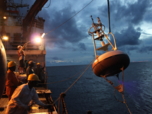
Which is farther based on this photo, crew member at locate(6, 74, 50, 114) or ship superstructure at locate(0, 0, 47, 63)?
ship superstructure at locate(0, 0, 47, 63)

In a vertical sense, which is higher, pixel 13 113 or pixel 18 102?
pixel 18 102

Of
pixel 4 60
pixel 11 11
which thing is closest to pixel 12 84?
pixel 4 60

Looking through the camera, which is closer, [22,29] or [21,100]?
[21,100]

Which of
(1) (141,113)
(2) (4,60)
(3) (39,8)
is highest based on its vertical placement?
(3) (39,8)

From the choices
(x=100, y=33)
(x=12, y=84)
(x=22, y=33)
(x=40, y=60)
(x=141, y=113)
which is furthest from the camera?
(x=22, y=33)

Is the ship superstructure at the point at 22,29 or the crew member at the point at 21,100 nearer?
the crew member at the point at 21,100

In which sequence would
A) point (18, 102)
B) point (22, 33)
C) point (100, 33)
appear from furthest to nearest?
point (22, 33), point (100, 33), point (18, 102)

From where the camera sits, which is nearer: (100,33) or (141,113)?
(100,33)

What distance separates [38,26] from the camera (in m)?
27.3

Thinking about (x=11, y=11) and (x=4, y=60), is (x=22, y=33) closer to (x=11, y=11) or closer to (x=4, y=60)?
(x=11, y=11)

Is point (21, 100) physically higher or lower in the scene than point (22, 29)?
lower

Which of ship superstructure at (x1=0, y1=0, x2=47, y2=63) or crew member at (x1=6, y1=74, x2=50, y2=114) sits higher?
ship superstructure at (x1=0, y1=0, x2=47, y2=63)

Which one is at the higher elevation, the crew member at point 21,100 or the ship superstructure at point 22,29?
the ship superstructure at point 22,29

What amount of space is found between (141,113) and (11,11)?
103 feet
